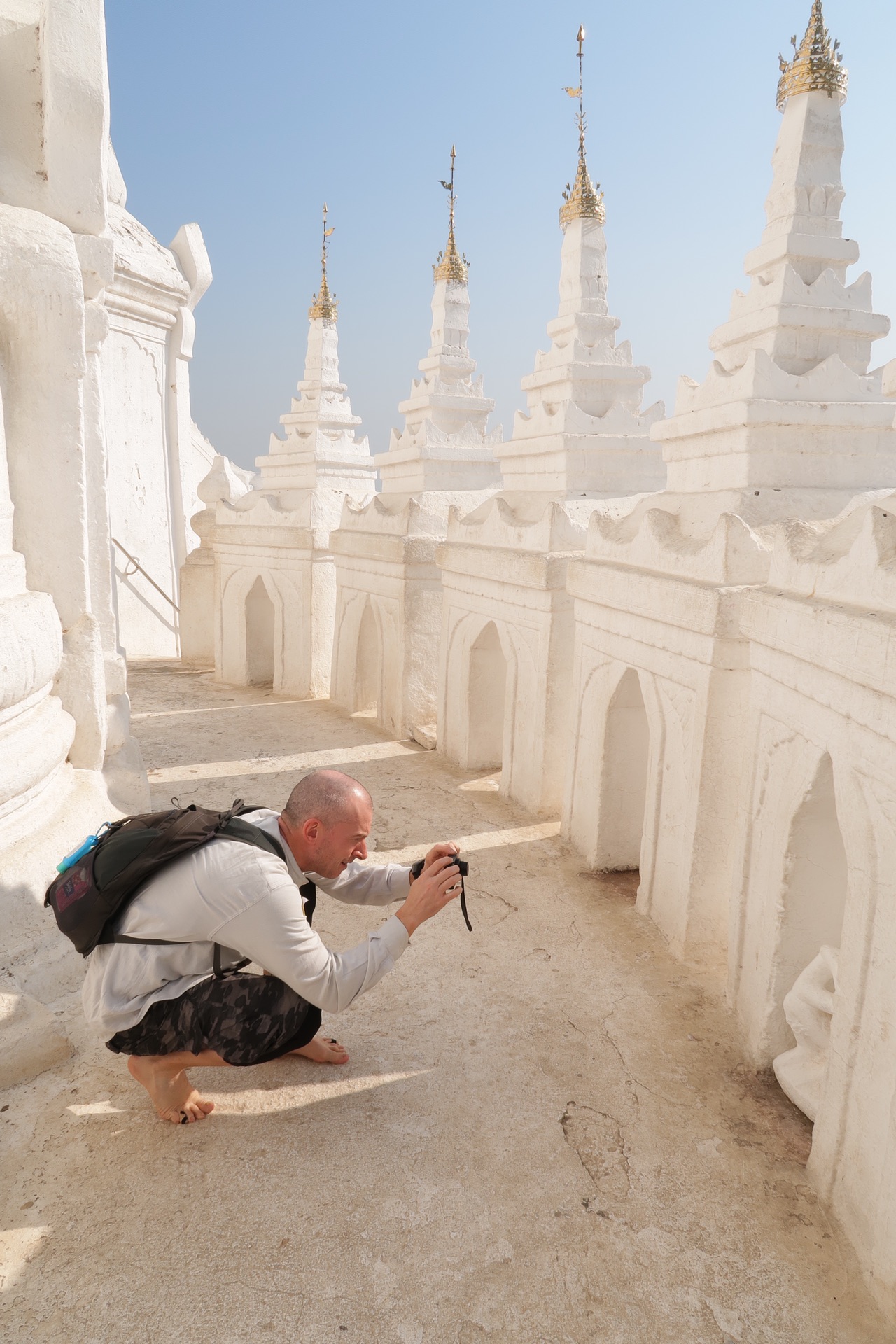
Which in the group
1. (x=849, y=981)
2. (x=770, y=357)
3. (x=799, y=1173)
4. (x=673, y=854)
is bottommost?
(x=799, y=1173)

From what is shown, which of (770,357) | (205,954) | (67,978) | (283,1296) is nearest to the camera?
(283,1296)

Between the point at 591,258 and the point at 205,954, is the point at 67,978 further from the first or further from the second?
the point at 591,258

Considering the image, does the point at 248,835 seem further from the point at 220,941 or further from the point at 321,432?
the point at 321,432

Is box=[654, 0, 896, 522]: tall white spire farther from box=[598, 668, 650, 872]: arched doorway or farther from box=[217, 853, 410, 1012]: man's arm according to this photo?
box=[217, 853, 410, 1012]: man's arm

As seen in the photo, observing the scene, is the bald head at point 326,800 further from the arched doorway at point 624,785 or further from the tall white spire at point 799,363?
the tall white spire at point 799,363

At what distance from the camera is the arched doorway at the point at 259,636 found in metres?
12.9

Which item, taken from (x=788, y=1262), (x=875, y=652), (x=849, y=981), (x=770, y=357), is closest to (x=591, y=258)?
(x=770, y=357)

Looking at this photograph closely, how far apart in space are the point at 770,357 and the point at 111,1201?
5.61 metres

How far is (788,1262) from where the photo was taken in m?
3.04

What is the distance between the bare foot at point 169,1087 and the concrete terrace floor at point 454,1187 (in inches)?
2.2

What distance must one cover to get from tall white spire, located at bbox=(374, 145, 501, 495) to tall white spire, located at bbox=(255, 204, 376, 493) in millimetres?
2309

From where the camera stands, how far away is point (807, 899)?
4.05m

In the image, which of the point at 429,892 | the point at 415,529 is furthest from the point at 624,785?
the point at 415,529

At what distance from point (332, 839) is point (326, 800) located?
143 millimetres
